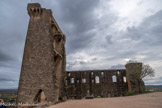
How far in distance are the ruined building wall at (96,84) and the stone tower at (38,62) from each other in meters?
12.1

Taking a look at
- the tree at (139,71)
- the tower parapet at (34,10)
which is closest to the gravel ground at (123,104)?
the tree at (139,71)

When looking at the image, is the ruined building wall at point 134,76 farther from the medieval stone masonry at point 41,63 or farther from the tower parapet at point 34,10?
the tower parapet at point 34,10

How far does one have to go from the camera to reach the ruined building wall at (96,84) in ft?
92.7

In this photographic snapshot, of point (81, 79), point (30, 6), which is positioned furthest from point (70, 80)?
point (30, 6)

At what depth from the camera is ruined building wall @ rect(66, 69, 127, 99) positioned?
28.2 meters

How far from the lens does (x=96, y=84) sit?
29125 millimetres

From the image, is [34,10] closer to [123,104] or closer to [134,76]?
[123,104]

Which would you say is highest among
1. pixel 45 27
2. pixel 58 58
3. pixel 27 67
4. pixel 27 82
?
pixel 45 27

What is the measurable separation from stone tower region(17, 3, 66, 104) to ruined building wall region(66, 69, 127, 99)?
12.1 m

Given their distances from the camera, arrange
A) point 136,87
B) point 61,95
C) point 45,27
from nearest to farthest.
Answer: point 45,27, point 61,95, point 136,87

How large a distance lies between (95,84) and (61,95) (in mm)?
11115

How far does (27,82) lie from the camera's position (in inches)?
576

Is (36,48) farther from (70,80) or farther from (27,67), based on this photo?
(70,80)

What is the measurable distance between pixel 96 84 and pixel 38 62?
59.3 feet
